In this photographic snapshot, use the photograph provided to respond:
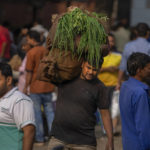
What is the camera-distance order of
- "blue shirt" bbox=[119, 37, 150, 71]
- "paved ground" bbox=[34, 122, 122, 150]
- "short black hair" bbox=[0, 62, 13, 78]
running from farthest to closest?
"blue shirt" bbox=[119, 37, 150, 71]
"paved ground" bbox=[34, 122, 122, 150]
"short black hair" bbox=[0, 62, 13, 78]

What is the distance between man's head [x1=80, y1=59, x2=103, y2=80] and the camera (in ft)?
13.4

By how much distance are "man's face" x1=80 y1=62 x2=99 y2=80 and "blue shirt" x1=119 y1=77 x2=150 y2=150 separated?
41cm

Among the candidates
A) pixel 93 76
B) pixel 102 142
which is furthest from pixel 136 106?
pixel 102 142

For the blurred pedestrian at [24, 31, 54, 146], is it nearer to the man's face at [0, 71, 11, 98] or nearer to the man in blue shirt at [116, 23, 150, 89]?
the man in blue shirt at [116, 23, 150, 89]

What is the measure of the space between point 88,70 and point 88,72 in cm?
2

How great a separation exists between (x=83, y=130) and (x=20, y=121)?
590 millimetres

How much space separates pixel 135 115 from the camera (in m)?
4.26

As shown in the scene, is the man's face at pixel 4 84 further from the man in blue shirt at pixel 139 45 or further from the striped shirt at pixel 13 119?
the man in blue shirt at pixel 139 45

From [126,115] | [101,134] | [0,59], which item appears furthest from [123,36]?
[126,115]

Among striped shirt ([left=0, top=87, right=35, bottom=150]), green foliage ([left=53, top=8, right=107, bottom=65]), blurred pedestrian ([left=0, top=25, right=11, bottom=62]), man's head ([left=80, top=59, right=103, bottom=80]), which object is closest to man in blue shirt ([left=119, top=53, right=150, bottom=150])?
man's head ([left=80, top=59, right=103, bottom=80])

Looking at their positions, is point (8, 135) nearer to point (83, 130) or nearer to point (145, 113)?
point (83, 130)

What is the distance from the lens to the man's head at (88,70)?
409cm

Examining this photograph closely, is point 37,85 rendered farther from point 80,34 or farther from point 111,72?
point 80,34

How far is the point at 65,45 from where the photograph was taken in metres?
3.88
